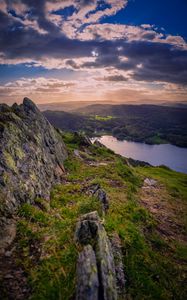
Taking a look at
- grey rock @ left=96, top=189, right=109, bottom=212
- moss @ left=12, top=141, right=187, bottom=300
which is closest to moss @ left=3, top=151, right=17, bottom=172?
moss @ left=12, top=141, right=187, bottom=300

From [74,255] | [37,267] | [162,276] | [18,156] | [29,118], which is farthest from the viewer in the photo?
[29,118]

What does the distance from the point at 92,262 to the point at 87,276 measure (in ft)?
2.22

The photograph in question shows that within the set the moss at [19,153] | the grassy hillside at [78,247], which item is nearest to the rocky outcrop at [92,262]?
the grassy hillside at [78,247]

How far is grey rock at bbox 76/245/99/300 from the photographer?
7.65 meters

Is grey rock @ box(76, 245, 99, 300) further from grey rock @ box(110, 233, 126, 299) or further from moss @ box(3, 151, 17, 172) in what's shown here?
moss @ box(3, 151, 17, 172)

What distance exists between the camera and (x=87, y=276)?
321 inches

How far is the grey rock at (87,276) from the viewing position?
7.65m

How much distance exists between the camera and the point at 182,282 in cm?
1225

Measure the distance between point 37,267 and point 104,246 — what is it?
305 centimetres

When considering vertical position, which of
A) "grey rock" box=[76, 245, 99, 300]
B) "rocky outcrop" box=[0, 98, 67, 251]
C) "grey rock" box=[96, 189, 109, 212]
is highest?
"rocky outcrop" box=[0, 98, 67, 251]

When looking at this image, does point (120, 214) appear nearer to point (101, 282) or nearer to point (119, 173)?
point (101, 282)

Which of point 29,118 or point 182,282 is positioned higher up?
point 29,118

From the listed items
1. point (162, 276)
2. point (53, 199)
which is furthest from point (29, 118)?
point (162, 276)

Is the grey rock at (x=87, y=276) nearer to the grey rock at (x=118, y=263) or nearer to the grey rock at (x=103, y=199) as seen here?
the grey rock at (x=118, y=263)
